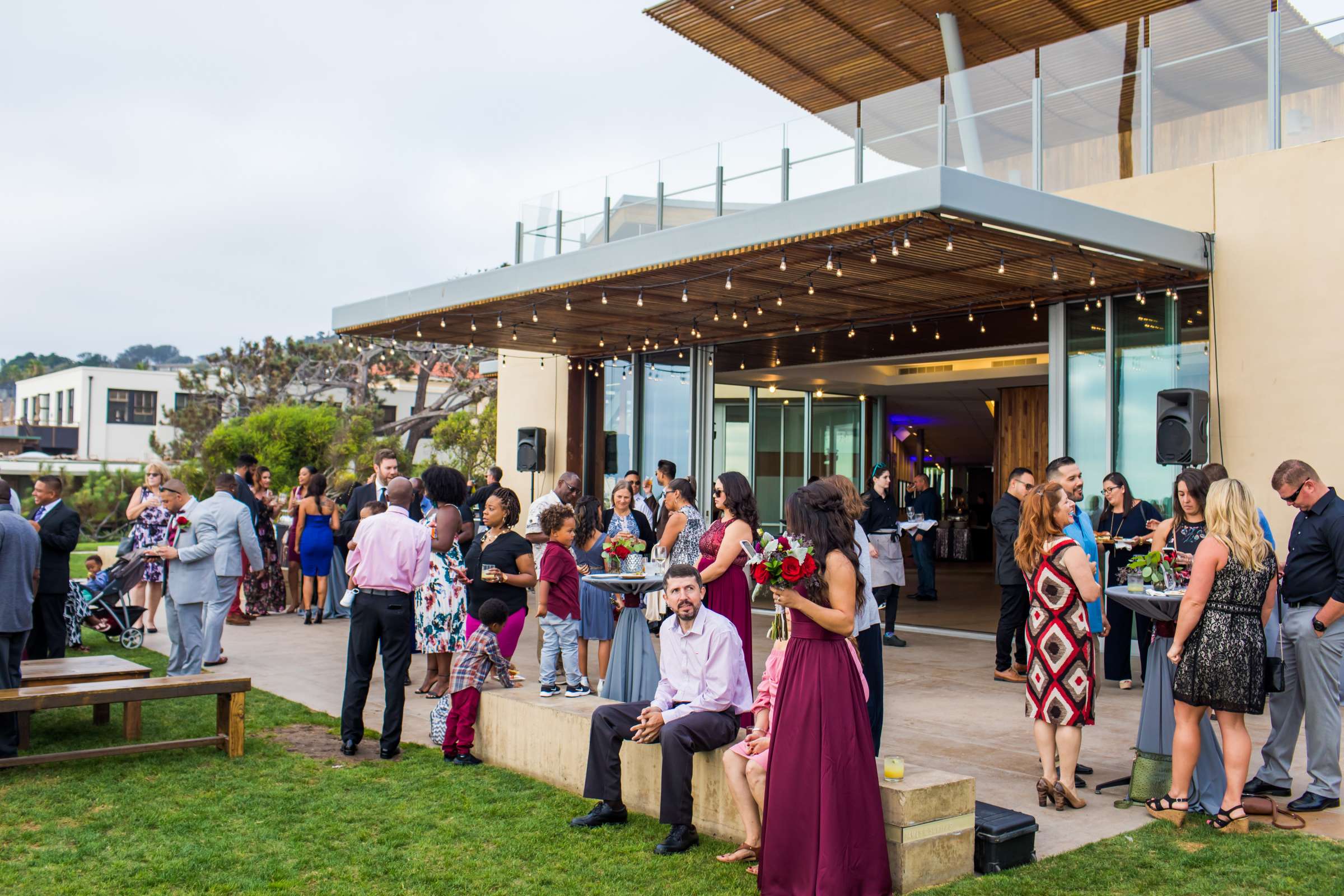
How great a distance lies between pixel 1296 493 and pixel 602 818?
3.64 meters

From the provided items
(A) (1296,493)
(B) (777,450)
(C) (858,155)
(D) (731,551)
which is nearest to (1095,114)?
(C) (858,155)

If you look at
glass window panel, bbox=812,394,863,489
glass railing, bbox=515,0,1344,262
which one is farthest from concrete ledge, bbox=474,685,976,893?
glass window panel, bbox=812,394,863,489

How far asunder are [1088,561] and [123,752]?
5.34m

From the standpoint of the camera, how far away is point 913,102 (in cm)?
1088

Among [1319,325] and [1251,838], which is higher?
[1319,325]

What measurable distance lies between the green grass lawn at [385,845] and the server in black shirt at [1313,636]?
54 cm

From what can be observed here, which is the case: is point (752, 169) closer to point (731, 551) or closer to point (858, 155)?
point (858, 155)

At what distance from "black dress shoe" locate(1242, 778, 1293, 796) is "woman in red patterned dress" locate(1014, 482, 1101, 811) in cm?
88

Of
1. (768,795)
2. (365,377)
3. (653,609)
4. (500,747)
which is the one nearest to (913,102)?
(653,609)

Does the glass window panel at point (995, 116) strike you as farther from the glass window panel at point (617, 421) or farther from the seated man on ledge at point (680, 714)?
the seated man on ledge at point (680, 714)

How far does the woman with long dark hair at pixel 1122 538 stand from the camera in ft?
27.4

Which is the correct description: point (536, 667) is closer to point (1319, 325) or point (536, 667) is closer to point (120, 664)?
point (120, 664)

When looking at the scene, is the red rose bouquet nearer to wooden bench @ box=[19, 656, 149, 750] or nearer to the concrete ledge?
the concrete ledge

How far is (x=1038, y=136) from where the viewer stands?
10336mm
